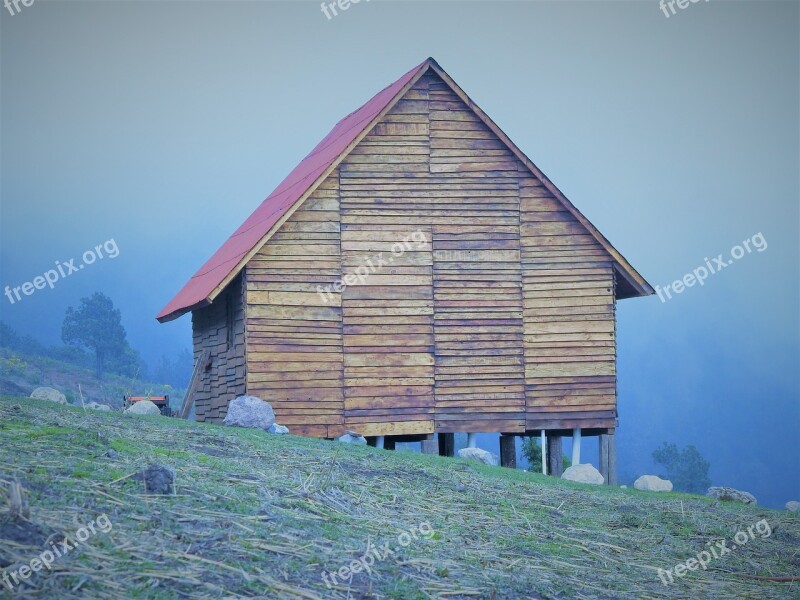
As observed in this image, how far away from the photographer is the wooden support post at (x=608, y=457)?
958 inches

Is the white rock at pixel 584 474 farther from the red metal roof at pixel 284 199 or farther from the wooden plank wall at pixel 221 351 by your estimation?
the red metal roof at pixel 284 199

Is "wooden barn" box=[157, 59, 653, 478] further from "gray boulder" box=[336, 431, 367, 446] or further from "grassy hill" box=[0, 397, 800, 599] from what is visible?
"grassy hill" box=[0, 397, 800, 599]

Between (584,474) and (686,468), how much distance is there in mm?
65612

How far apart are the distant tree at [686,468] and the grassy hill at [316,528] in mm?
70336

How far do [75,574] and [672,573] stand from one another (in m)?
6.62

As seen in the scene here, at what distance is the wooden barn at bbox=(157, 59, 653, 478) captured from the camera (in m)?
21.9

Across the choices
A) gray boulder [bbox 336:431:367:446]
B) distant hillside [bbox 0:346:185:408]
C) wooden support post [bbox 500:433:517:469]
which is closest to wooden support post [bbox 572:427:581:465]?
wooden support post [bbox 500:433:517:469]

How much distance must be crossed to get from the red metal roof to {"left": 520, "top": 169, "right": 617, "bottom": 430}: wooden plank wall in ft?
12.5

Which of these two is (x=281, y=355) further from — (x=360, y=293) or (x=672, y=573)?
(x=672, y=573)

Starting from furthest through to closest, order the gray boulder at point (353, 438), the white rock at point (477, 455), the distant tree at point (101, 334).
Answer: the distant tree at point (101, 334)
the white rock at point (477, 455)
the gray boulder at point (353, 438)

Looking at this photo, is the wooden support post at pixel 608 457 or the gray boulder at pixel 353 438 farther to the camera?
the wooden support post at pixel 608 457

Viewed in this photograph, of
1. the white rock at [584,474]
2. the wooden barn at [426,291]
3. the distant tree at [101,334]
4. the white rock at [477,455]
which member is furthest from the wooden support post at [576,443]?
the distant tree at [101,334]

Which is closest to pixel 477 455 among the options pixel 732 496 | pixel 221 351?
pixel 221 351

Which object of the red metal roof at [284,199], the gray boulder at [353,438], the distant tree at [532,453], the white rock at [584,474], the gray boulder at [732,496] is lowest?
the distant tree at [532,453]
